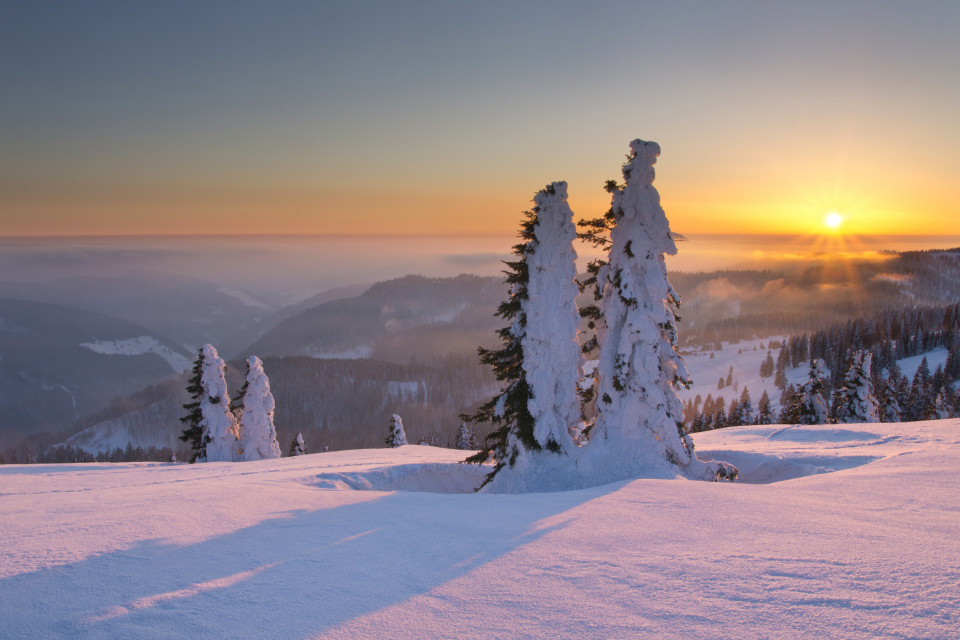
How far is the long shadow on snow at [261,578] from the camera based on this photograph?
419cm

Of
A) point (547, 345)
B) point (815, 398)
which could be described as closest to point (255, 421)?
point (547, 345)

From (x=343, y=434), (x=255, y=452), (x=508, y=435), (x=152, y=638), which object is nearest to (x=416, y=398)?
(x=343, y=434)

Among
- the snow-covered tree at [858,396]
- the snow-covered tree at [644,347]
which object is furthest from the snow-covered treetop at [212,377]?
the snow-covered tree at [858,396]

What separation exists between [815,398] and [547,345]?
1454 inches

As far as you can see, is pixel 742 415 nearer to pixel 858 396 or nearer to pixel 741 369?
pixel 858 396

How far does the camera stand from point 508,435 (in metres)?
16.8

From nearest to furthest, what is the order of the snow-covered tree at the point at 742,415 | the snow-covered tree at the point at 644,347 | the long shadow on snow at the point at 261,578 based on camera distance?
1. the long shadow on snow at the point at 261,578
2. the snow-covered tree at the point at 644,347
3. the snow-covered tree at the point at 742,415

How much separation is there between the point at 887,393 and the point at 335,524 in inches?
2330

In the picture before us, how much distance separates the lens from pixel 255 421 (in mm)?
35000

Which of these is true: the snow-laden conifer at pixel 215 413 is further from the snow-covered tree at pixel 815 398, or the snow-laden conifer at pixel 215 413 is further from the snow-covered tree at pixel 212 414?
the snow-covered tree at pixel 815 398

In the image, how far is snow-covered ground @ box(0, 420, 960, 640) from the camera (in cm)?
402

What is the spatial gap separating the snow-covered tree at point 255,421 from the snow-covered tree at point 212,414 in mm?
1031

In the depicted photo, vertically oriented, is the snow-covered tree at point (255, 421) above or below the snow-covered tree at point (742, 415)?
above

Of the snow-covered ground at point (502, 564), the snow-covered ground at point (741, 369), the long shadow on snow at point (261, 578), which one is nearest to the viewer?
the snow-covered ground at point (502, 564)
